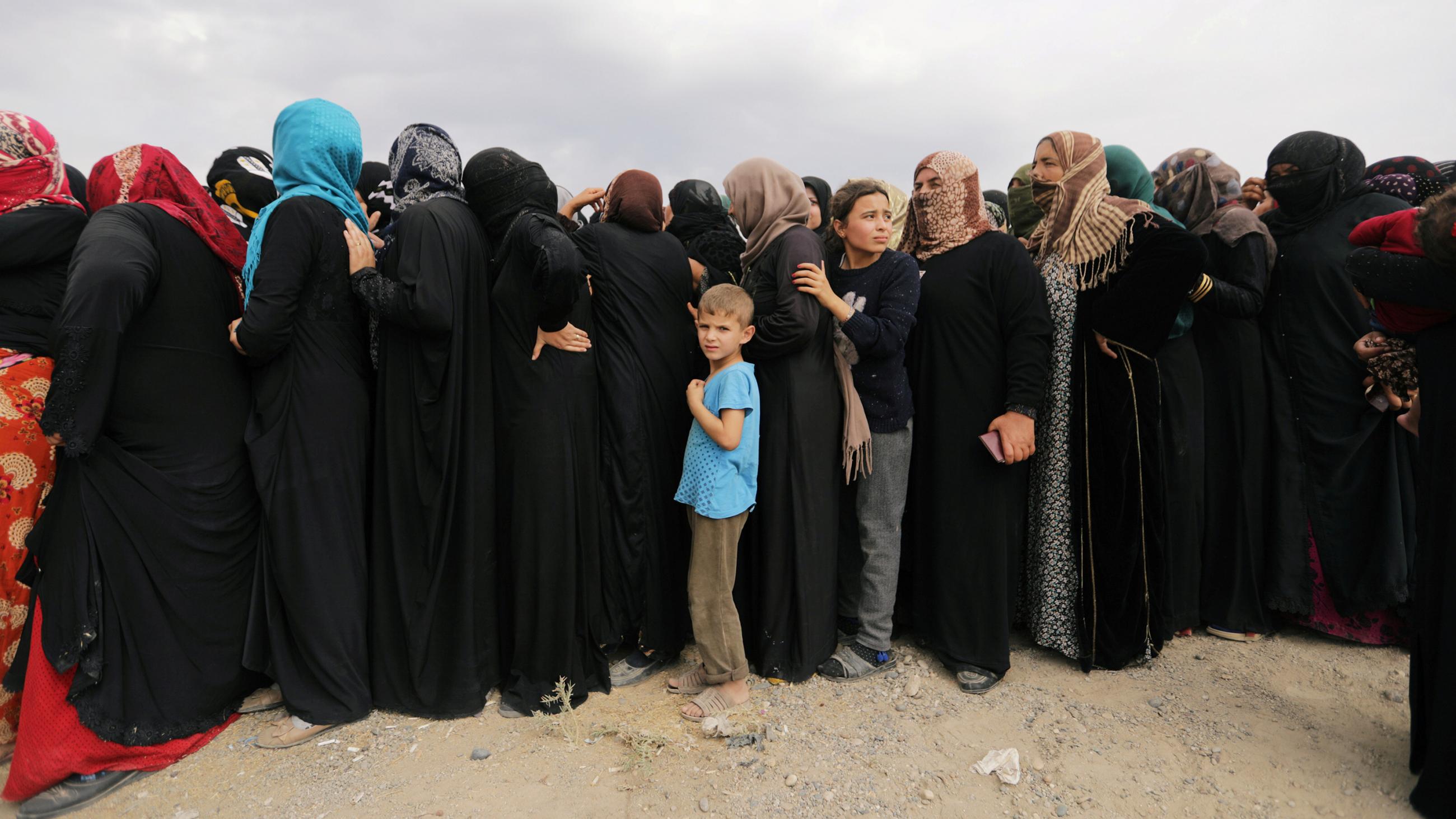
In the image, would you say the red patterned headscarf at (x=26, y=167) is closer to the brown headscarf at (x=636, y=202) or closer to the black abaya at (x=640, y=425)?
the black abaya at (x=640, y=425)

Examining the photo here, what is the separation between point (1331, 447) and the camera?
3404 mm

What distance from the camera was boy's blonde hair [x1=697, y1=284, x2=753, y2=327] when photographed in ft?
9.07

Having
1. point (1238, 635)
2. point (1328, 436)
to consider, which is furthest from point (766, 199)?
point (1238, 635)

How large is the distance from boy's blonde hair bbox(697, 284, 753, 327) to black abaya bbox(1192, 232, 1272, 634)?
2276 millimetres

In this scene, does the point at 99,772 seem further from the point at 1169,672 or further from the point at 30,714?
the point at 1169,672

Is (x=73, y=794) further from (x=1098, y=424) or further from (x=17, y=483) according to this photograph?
(x=1098, y=424)

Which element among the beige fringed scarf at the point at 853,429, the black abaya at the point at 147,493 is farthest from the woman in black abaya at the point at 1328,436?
the black abaya at the point at 147,493

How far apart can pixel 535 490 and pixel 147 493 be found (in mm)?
1273

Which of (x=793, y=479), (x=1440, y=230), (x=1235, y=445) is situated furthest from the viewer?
(x=1235, y=445)

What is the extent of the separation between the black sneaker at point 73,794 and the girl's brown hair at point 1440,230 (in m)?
4.40

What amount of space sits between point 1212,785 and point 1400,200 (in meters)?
2.86

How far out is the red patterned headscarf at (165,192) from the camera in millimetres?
2672

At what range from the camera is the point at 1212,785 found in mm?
2373

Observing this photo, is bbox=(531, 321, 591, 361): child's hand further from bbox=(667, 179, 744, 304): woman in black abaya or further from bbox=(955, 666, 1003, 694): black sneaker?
bbox=(955, 666, 1003, 694): black sneaker
